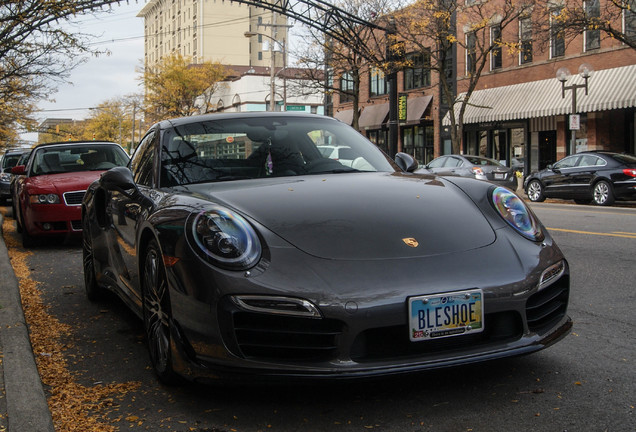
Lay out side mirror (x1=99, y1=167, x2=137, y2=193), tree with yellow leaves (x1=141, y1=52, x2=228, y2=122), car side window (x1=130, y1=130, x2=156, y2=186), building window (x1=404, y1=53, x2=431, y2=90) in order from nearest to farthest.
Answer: side mirror (x1=99, y1=167, x2=137, y2=193)
car side window (x1=130, y1=130, x2=156, y2=186)
building window (x1=404, y1=53, x2=431, y2=90)
tree with yellow leaves (x1=141, y1=52, x2=228, y2=122)

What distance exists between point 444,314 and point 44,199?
8226 mm

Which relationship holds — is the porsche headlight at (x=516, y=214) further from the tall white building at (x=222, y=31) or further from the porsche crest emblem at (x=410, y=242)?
the tall white building at (x=222, y=31)

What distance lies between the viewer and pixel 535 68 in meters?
29.1

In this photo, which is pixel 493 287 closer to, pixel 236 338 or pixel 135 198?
pixel 236 338

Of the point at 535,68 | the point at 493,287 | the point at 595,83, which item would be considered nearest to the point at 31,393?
the point at 493,287

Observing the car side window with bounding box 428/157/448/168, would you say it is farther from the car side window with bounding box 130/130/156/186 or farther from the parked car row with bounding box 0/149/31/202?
the car side window with bounding box 130/130/156/186

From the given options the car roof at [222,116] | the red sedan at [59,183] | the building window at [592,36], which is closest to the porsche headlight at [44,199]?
the red sedan at [59,183]

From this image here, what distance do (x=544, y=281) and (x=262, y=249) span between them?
4.28 ft

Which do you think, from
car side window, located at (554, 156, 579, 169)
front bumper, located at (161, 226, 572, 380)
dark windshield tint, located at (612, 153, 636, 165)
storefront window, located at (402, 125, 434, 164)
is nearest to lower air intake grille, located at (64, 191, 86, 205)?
front bumper, located at (161, 226, 572, 380)

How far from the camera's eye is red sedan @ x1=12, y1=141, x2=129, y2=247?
32.5 ft

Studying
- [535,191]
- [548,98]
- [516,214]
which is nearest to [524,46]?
[548,98]

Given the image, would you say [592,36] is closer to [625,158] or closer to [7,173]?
[625,158]

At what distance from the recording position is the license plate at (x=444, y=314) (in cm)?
290

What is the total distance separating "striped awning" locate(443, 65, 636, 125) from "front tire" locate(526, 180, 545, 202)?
4.99 m
